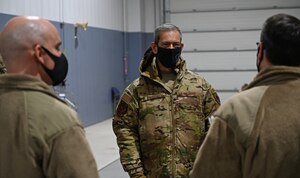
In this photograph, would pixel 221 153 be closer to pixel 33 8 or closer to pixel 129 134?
pixel 129 134

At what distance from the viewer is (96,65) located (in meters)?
10.7

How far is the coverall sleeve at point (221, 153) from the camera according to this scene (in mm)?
1953

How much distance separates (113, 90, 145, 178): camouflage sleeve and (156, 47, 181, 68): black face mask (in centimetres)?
30

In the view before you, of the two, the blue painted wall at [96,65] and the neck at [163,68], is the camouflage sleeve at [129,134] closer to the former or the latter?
the neck at [163,68]

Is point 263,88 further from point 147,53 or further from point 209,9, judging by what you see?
point 209,9

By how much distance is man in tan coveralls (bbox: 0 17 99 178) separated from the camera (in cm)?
180

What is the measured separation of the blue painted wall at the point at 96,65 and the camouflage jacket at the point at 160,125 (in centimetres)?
547

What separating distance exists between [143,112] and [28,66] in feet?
4.31

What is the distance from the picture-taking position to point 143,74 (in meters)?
3.16

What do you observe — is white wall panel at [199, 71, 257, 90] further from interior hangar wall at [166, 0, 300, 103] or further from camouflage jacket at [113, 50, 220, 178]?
camouflage jacket at [113, 50, 220, 178]

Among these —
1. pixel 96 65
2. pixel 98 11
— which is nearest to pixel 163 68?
pixel 96 65

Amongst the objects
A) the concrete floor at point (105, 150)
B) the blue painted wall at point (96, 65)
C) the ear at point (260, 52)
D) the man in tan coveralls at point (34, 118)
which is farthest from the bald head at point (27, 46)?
the blue painted wall at point (96, 65)

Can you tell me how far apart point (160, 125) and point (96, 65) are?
306 inches

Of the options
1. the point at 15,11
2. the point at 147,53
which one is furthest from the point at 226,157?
the point at 15,11
